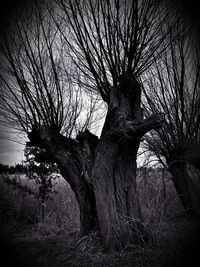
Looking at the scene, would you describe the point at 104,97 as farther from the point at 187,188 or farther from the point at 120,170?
the point at 187,188

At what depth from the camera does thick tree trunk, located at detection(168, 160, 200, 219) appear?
422 cm

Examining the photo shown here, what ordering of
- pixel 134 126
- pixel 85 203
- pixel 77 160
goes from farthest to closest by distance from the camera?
pixel 77 160, pixel 85 203, pixel 134 126

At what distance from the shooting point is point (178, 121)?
4.38m

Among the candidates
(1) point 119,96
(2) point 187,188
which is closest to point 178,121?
(2) point 187,188

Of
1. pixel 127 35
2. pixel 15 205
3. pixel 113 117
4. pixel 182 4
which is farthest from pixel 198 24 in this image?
pixel 15 205

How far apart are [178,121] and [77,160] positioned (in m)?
2.90

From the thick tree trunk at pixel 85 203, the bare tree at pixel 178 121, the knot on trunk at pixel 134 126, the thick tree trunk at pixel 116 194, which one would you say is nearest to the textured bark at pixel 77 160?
the thick tree trunk at pixel 85 203

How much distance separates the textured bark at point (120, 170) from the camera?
7.20ft

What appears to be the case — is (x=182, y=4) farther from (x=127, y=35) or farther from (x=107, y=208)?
(x=107, y=208)

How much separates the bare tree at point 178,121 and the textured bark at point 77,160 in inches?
90.6

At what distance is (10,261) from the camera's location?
235cm

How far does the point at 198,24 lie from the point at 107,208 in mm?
3442

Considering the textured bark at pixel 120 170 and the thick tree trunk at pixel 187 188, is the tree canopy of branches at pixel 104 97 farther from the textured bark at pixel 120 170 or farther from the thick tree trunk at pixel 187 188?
the thick tree trunk at pixel 187 188

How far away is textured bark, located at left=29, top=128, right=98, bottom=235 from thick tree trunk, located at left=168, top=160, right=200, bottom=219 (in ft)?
8.43
